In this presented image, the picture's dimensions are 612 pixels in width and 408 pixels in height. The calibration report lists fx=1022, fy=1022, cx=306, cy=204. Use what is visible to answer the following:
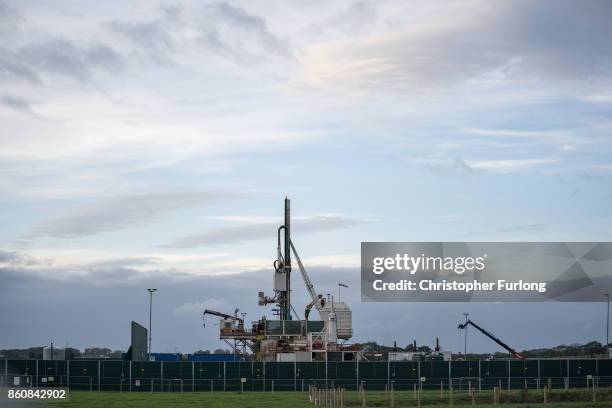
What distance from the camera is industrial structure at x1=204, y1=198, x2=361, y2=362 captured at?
5202 inches

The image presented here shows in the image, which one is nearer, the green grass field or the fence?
the green grass field

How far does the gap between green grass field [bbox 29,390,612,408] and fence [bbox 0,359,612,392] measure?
10.2 metres

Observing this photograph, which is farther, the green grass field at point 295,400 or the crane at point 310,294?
the crane at point 310,294

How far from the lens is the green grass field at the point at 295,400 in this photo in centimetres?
8762

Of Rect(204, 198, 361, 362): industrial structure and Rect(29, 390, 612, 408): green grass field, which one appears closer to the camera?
Rect(29, 390, 612, 408): green grass field

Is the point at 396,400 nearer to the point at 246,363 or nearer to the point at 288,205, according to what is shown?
the point at 246,363

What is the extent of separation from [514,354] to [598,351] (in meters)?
38.9

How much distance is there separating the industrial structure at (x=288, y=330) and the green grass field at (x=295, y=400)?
24.8 metres

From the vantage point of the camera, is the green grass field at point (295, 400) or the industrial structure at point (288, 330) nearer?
the green grass field at point (295, 400)

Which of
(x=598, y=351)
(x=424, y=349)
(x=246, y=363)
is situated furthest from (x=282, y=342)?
(x=598, y=351)

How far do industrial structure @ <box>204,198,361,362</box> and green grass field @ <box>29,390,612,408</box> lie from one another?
81.3 ft

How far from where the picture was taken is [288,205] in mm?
148125

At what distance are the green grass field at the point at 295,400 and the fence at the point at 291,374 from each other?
33.4 feet

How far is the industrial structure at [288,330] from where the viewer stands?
433ft
